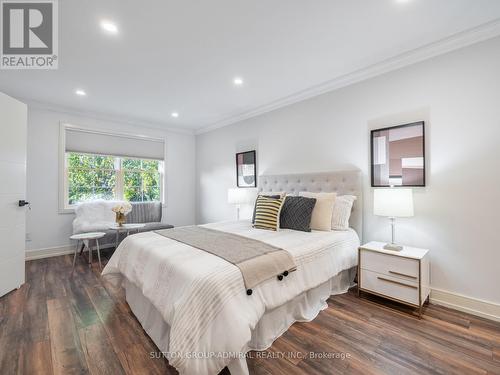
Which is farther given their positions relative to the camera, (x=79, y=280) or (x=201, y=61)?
(x=79, y=280)

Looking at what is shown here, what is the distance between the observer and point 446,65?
7.44ft

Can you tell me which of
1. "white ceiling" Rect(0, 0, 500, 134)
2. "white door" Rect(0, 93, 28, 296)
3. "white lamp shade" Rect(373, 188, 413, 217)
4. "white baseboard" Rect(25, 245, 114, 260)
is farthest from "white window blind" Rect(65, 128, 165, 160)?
"white lamp shade" Rect(373, 188, 413, 217)

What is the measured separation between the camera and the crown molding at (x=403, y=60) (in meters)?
2.05

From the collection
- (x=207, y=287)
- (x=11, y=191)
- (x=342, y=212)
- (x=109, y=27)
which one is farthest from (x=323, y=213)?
(x=11, y=191)

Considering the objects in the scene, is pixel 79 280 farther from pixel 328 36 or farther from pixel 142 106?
pixel 328 36

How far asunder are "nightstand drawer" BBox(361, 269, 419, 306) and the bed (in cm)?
22

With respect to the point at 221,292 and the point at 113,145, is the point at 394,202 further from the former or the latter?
the point at 113,145

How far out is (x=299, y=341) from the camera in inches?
69.1

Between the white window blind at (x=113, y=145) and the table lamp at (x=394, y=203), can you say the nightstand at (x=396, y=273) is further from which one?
the white window blind at (x=113, y=145)

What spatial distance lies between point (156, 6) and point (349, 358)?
2.92m

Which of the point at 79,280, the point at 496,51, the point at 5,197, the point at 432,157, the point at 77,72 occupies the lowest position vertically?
the point at 79,280

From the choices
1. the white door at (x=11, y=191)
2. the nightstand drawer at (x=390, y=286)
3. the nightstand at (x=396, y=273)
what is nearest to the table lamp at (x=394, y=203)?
the nightstand at (x=396, y=273)

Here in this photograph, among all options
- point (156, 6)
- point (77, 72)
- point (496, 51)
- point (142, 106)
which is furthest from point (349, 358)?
point (142, 106)

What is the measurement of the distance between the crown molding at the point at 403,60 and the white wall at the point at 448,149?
65 millimetres
